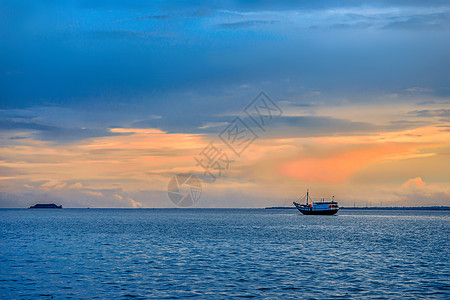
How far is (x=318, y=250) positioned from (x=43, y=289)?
136 feet

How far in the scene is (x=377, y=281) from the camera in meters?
40.4

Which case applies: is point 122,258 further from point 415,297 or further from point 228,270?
point 415,297

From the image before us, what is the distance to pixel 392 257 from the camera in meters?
59.1

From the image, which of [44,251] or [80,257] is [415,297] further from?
[44,251]

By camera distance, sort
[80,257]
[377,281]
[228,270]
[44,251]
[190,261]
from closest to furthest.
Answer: [377,281] < [228,270] < [190,261] < [80,257] < [44,251]

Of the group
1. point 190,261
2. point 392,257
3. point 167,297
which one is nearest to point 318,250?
point 392,257

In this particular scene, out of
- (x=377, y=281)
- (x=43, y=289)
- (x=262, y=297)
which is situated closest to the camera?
(x=262, y=297)

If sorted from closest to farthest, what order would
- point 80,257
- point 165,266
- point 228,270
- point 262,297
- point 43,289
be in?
point 262,297 < point 43,289 < point 228,270 < point 165,266 < point 80,257

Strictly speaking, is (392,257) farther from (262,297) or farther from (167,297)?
(167,297)

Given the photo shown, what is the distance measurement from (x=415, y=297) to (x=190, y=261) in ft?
89.3

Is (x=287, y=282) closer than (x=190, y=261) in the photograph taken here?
Yes

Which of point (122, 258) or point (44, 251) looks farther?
point (44, 251)

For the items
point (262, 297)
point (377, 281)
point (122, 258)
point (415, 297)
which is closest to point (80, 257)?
point (122, 258)

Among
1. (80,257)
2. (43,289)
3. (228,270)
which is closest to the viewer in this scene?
(43,289)
